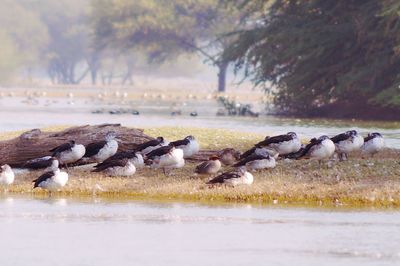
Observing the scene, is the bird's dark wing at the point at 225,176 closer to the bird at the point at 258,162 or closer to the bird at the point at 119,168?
the bird at the point at 258,162

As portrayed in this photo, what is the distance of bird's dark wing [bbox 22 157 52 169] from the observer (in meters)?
25.0

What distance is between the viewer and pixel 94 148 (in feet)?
84.3

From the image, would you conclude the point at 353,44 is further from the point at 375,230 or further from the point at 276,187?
the point at 375,230

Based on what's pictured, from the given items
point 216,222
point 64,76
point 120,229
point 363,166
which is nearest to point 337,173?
point 363,166

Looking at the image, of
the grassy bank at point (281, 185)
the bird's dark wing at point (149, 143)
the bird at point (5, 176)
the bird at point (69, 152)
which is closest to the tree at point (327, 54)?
the bird's dark wing at point (149, 143)

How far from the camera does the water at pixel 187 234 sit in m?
16.6

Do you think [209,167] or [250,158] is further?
[250,158]

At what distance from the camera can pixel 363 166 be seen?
987 inches

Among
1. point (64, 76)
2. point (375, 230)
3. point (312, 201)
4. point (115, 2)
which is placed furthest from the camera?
point (64, 76)

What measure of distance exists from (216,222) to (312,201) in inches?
118

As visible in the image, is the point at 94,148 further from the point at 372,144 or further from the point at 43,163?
the point at 372,144

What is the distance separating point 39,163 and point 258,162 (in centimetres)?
423

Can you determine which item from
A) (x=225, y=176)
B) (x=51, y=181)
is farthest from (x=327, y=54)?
(x=51, y=181)

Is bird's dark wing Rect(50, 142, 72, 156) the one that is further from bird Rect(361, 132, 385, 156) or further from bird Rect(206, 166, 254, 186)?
bird Rect(361, 132, 385, 156)
